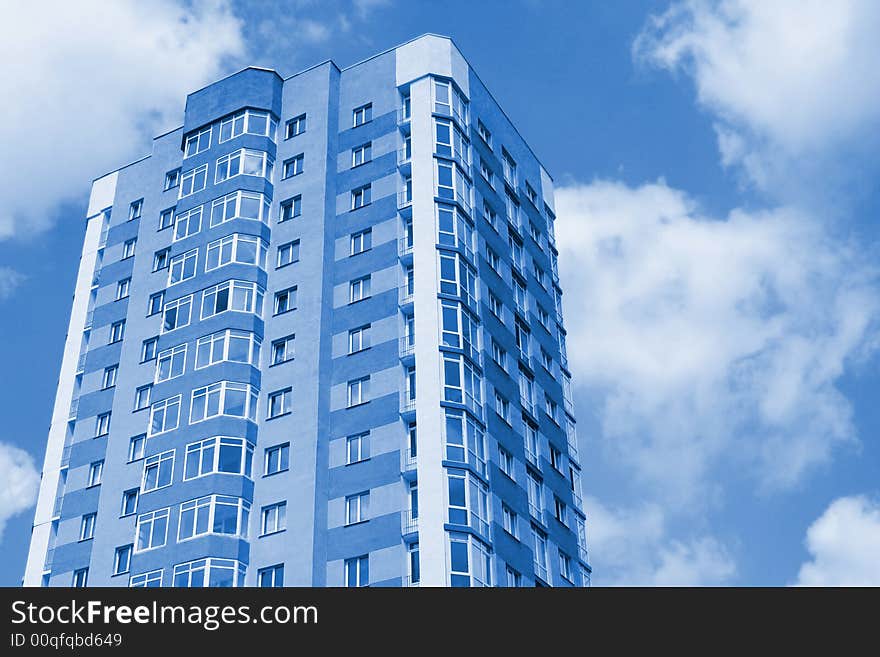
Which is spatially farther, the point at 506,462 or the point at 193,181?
the point at 193,181

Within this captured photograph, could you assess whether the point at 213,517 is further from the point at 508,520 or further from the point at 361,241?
the point at 361,241

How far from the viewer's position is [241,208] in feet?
211

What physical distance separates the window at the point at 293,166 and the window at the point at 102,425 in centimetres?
1782

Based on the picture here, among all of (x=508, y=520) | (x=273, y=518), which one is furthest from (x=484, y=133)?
(x=273, y=518)

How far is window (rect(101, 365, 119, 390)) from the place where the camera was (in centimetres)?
6638

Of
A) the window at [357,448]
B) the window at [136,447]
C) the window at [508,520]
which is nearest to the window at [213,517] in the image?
the window at [357,448]

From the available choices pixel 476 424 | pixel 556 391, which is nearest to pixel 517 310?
pixel 556 391

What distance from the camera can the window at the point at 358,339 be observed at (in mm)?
57688

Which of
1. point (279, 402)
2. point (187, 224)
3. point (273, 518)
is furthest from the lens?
point (187, 224)

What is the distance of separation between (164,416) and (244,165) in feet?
54.7

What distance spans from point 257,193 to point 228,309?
8371 mm

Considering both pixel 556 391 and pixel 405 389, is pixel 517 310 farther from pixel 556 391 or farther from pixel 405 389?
pixel 405 389

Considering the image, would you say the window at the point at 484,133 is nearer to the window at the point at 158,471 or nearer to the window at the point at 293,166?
the window at the point at 293,166

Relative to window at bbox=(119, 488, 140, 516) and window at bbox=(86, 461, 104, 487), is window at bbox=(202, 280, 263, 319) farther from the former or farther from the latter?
window at bbox=(86, 461, 104, 487)
